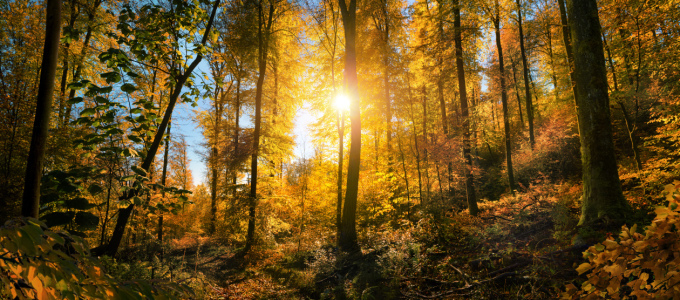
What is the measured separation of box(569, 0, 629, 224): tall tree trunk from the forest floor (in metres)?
0.62

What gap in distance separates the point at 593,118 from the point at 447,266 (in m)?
3.89

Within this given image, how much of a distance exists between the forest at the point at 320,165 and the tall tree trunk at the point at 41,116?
0.04 ft

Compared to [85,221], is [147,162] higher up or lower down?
higher up

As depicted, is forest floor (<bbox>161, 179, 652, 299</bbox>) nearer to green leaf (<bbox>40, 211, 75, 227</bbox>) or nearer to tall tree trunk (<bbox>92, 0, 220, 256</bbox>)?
tall tree trunk (<bbox>92, 0, 220, 256</bbox>)

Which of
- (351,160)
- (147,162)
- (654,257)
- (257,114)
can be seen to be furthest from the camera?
(257,114)

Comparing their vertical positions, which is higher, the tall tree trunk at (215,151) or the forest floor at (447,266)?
the tall tree trunk at (215,151)

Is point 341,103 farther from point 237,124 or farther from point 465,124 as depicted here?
point 237,124

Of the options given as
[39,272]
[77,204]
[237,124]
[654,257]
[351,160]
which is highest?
[237,124]

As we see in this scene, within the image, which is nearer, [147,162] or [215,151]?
[147,162]

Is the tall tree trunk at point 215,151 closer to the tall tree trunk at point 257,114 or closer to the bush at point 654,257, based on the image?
the tall tree trunk at point 257,114

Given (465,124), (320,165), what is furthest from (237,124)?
(465,124)

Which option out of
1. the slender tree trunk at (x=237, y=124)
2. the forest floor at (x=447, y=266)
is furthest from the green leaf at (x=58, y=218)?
the slender tree trunk at (x=237, y=124)

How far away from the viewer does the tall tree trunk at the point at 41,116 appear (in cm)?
171

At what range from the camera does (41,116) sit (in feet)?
5.81
